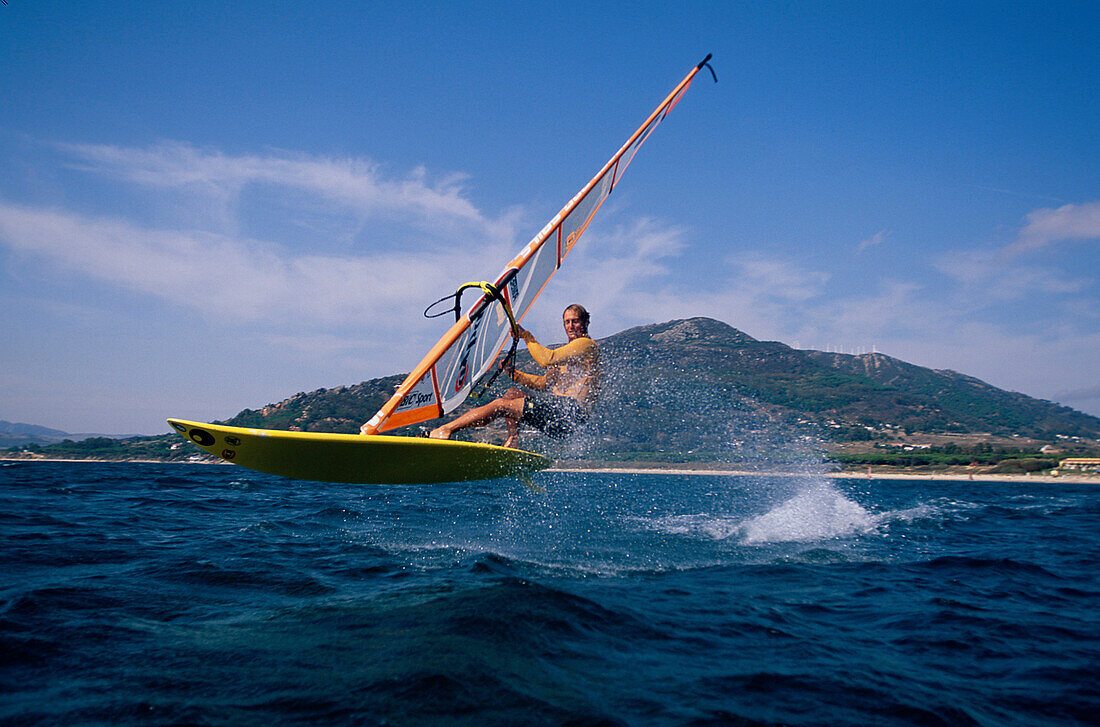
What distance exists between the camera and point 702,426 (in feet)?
293

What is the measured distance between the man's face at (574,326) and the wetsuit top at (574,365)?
0.77ft

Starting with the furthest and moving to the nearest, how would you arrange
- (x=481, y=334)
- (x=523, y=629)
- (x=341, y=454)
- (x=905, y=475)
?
1. (x=905, y=475)
2. (x=481, y=334)
3. (x=341, y=454)
4. (x=523, y=629)

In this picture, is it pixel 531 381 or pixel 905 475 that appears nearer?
pixel 531 381

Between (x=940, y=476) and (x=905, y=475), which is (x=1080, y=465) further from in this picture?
(x=905, y=475)

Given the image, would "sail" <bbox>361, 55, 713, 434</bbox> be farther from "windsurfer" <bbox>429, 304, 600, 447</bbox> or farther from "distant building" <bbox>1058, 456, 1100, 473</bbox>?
"distant building" <bbox>1058, 456, 1100, 473</bbox>

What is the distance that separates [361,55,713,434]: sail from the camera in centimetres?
616

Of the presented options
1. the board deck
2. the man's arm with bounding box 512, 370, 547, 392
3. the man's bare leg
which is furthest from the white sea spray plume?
the board deck

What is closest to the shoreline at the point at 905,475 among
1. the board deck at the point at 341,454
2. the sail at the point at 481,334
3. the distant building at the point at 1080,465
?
the distant building at the point at 1080,465

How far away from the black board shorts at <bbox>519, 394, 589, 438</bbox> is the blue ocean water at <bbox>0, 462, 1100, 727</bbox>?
163cm

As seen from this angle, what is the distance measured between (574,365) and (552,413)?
0.68 meters

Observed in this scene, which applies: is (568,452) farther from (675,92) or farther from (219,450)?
(675,92)

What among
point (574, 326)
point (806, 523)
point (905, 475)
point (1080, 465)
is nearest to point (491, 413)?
point (574, 326)

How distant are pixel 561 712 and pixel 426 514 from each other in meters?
9.23

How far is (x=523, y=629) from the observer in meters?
4.30
